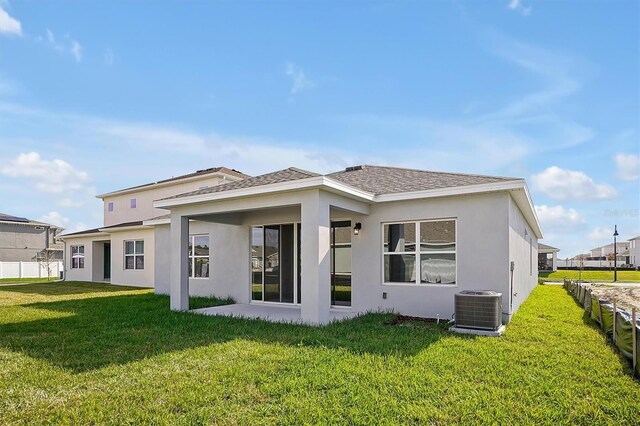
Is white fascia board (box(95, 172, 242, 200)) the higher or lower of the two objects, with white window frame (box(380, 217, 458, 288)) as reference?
higher

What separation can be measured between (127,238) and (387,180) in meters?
15.3

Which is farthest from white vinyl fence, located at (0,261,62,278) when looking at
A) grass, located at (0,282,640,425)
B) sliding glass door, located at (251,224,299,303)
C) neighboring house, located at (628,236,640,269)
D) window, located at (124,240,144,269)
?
neighboring house, located at (628,236,640,269)

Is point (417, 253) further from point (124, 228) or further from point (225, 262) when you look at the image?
point (124, 228)

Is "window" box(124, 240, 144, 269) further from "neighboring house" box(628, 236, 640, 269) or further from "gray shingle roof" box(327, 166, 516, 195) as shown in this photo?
"neighboring house" box(628, 236, 640, 269)

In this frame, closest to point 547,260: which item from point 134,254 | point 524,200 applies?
point 524,200

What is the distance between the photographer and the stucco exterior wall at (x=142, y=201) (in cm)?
2144

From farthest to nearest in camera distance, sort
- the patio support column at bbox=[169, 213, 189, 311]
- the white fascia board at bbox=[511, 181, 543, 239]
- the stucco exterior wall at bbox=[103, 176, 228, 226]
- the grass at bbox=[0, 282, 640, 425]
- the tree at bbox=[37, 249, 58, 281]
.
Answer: the tree at bbox=[37, 249, 58, 281] → the stucco exterior wall at bbox=[103, 176, 228, 226] → the patio support column at bbox=[169, 213, 189, 311] → the white fascia board at bbox=[511, 181, 543, 239] → the grass at bbox=[0, 282, 640, 425]

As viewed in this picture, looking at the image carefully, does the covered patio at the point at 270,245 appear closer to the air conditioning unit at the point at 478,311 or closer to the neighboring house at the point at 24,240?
the air conditioning unit at the point at 478,311

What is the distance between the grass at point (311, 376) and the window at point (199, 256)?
18.7 feet

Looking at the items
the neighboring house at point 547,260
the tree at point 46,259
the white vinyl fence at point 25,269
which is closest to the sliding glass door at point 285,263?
the tree at point 46,259

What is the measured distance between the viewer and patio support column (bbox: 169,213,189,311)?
35.1 ft

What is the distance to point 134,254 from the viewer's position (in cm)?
2042

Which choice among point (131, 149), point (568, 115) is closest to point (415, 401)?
point (568, 115)

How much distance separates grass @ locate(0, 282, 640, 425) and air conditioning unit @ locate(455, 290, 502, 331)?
1.33 ft
